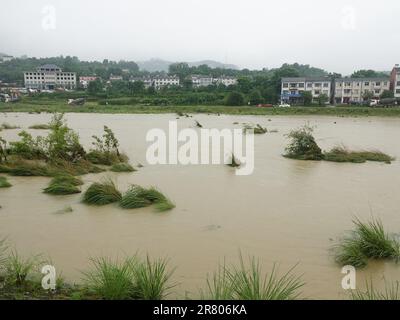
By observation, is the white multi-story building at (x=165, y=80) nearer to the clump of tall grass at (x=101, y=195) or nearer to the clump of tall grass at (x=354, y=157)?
the clump of tall grass at (x=354, y=157)

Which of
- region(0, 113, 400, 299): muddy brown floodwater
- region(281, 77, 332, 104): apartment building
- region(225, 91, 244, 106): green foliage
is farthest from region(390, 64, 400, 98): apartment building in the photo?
region(0, 113, 400, 299): muddy brown floodwater

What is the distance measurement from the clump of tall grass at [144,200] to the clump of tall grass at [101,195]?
24cm

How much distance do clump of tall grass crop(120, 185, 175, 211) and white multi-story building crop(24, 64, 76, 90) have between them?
91.3 m

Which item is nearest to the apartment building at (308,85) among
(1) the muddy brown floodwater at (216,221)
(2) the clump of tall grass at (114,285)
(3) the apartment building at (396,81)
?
(3) the apartment building at (396,81)

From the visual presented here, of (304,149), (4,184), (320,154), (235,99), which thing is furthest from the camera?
(235,99)

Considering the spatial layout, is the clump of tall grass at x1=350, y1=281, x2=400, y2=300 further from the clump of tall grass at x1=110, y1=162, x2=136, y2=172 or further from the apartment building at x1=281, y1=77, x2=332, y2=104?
the apartment building at x1=281, y1=77, x2=332, y2=104

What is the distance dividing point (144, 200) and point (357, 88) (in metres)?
66.3

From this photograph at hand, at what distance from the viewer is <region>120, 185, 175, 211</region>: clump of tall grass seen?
828 cm

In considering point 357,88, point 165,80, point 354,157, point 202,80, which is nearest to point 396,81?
point 357,88

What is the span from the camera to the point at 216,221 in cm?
770

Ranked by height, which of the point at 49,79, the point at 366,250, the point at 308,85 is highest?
the point at 49,79

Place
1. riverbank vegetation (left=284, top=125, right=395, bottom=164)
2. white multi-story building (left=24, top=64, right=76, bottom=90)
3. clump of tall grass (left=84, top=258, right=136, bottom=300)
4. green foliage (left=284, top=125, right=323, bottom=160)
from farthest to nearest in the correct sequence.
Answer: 1. white multi-story building (left=24, top=64, right=76, bottom=90)
2. green foliage (left=284, top=125, right=323, bottom=160)
3. riverbank vegetation (left=284, top=125, right=395, bottom=164)
4. clump of tall grass (left=84, top=258, right=136, bottom=300)

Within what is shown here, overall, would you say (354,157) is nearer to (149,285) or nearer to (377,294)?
(377,294)

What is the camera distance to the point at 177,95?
67.1 meters
